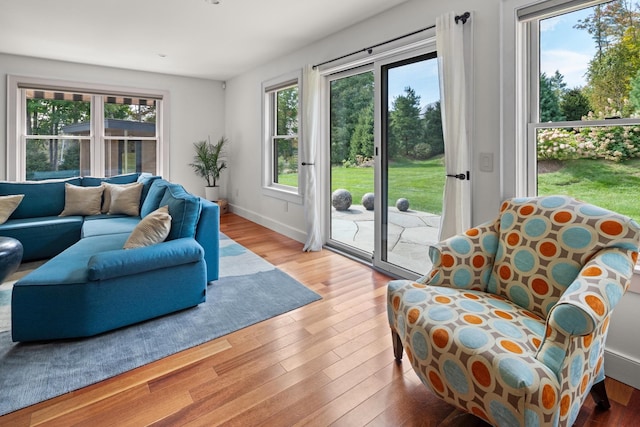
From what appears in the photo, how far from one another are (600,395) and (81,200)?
474cm

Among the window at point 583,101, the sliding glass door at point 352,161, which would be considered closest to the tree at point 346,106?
the sliding glass door at point 352,161

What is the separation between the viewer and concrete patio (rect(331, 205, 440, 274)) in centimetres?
306

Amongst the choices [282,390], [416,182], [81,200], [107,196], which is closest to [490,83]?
[416,182]

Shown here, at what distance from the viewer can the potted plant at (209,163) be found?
20.1 feet

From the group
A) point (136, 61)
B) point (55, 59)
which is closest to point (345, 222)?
point (136, 61)

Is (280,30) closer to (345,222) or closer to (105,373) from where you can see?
(345,222)

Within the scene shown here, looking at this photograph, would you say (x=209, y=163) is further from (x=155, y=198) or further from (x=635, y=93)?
(x=635, y=93)

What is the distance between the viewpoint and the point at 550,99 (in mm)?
2123

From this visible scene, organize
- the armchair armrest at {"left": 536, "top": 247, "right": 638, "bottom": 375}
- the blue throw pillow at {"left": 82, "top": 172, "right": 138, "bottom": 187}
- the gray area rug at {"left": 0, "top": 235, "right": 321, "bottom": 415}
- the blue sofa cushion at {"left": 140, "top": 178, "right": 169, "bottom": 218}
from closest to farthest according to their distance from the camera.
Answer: the armchair armrest at {"left": 536, "top": 247, "right": 638, "bottom": 375} < the gray area rug at {"left": 0, "top": 235, "right": 321, "bottom": 415} < the blue sofa cushion at {"left": 140, "top": 178, "right": 169, "bottom": 218} < the blue throw pillow at {"left": 82, "top": 172, "right": 138, "bottom": 187}

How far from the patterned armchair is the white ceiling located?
90.1 inches

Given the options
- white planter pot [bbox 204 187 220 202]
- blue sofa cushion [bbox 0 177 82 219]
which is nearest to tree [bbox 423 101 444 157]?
blue sofa cushion [bbox 0 177 82 219]

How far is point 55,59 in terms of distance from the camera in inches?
192

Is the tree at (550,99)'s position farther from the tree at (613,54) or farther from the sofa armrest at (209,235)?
the sofa armrest at (209,235)

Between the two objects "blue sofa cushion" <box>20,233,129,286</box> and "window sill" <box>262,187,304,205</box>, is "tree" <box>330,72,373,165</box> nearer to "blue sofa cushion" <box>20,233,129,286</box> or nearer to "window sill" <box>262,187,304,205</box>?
"window sill" <box>262,187,304,205</box>
